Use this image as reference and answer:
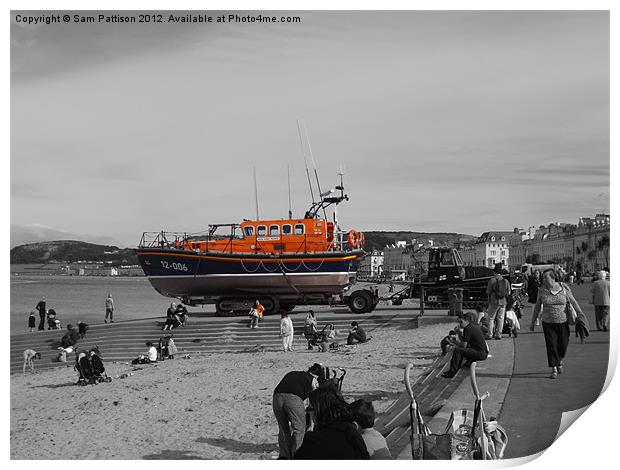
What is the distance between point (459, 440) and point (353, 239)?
2.97m

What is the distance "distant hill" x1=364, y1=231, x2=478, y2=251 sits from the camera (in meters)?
6.22

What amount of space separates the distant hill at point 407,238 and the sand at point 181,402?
121 cm

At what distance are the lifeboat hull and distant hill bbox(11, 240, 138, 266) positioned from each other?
172 cm

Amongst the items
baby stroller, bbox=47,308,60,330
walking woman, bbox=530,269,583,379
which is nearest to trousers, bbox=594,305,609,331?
walking woman, bbox=530,269,583,379

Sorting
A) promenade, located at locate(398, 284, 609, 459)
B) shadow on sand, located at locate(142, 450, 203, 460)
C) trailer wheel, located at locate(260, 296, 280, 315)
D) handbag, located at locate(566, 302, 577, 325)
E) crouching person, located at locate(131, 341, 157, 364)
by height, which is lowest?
shadow on sand, located at locate(142, 450, 203, 460)

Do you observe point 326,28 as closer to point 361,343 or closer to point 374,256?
point 374,256

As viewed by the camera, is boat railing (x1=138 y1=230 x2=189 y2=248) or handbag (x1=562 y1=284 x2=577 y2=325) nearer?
handbag (x1=562 y1=284 x2=577 y2=325)

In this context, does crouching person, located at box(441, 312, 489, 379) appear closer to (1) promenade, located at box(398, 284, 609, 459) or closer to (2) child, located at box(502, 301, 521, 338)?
(1) promenade, located at box(398, 284, 609, 459)

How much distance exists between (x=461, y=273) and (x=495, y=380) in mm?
3281

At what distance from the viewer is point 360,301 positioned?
8.63 m

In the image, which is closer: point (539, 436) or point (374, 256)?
point (539, 436)

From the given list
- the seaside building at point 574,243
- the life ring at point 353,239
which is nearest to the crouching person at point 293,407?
the seaside building at point 574,243
